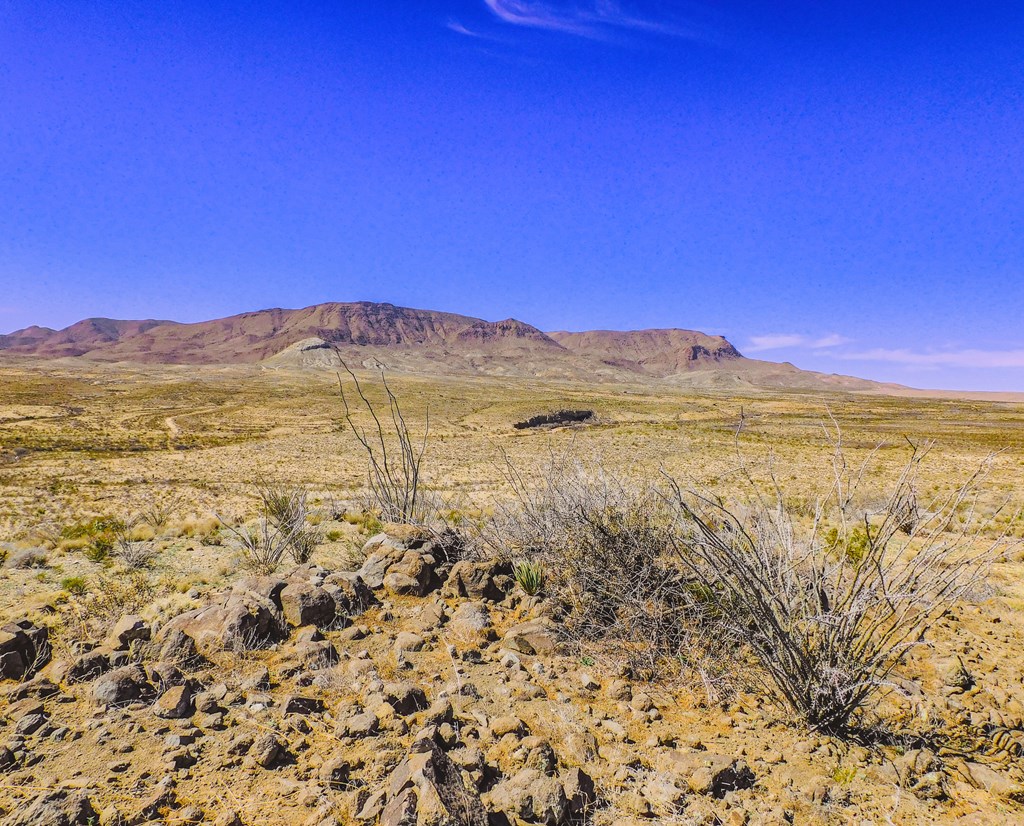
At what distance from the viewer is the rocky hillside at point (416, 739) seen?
253 centimetres

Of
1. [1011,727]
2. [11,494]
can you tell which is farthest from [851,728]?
[11,494]

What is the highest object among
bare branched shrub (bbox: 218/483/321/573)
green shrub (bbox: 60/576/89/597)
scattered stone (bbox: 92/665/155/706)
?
scattered stone (bbox: 92/665/155/706)

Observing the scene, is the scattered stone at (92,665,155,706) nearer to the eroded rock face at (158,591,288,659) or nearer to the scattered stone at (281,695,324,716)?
the eroded rock face at (158,591,288,659)

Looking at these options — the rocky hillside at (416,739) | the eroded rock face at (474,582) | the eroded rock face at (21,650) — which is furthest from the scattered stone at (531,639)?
the eroded rock face at (21,650)

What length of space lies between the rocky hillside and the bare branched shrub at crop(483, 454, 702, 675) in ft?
1.28

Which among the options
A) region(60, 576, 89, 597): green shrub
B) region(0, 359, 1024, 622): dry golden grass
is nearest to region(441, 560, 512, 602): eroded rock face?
region(0, 359, 1024, 622): dry golden grass

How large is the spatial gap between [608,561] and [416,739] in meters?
2.48

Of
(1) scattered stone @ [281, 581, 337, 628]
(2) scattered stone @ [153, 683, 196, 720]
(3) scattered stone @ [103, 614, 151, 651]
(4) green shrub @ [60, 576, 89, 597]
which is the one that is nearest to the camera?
(2) scattered stone @ [153, 683, 196, 720]

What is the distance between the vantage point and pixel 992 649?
4512 millimetres

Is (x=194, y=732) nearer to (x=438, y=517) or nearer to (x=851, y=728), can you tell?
(x=851, y=728)

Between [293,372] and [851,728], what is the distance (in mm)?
124758

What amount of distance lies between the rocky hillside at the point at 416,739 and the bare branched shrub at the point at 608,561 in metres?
0.39

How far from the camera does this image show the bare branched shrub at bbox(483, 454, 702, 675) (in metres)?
4.26

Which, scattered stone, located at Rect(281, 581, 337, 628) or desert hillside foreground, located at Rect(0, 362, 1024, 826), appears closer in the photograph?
desert hillside foreground, located at Rect(0, 362, 1024, 826)
